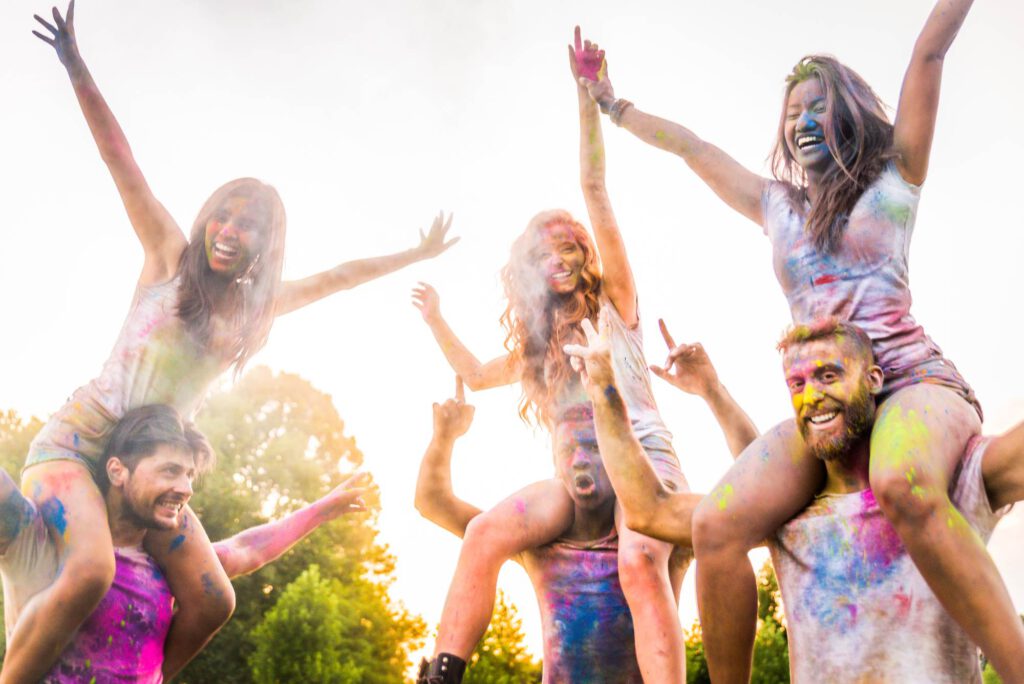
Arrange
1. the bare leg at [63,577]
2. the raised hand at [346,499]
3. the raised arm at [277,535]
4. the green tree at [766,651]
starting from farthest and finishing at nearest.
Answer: the green tree at [766,651] < the raised hand at [346,499] < the raised arm at [277,535] < the bare leg at [63,577]

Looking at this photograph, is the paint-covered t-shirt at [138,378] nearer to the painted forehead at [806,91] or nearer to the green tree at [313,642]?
the painted forehead at [806,91]

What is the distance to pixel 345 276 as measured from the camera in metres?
6.11

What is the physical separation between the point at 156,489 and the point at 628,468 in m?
2.52

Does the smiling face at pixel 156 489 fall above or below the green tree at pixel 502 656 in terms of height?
below

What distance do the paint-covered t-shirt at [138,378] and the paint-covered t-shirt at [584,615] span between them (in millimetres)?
2070

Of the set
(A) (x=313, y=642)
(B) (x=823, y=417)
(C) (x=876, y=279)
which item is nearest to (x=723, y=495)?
(B) (x=823, y=417)

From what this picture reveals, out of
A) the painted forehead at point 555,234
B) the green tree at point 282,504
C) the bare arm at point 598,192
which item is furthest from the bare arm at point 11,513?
the green tree at point 282,504

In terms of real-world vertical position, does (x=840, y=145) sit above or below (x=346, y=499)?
above

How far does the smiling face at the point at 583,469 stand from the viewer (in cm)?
523

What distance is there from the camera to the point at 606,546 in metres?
5.28

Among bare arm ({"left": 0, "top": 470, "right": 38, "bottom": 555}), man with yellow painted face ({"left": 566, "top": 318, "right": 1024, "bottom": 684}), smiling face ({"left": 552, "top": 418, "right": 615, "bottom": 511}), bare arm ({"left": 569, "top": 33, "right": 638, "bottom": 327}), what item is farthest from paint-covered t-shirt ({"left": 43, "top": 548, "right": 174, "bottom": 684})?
man with yellow painted face ({"left": 566, "top": 318, "right": 1024, "bottom": 684})

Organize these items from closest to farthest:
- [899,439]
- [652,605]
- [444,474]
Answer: [899,439] → [652,605] → [444,474]

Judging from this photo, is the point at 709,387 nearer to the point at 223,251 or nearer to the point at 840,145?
the point at 840,145

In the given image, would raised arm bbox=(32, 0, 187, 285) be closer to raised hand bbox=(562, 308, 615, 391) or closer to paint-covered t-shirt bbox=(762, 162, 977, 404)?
raised hand bbox=(562, 308, 615, 391)
